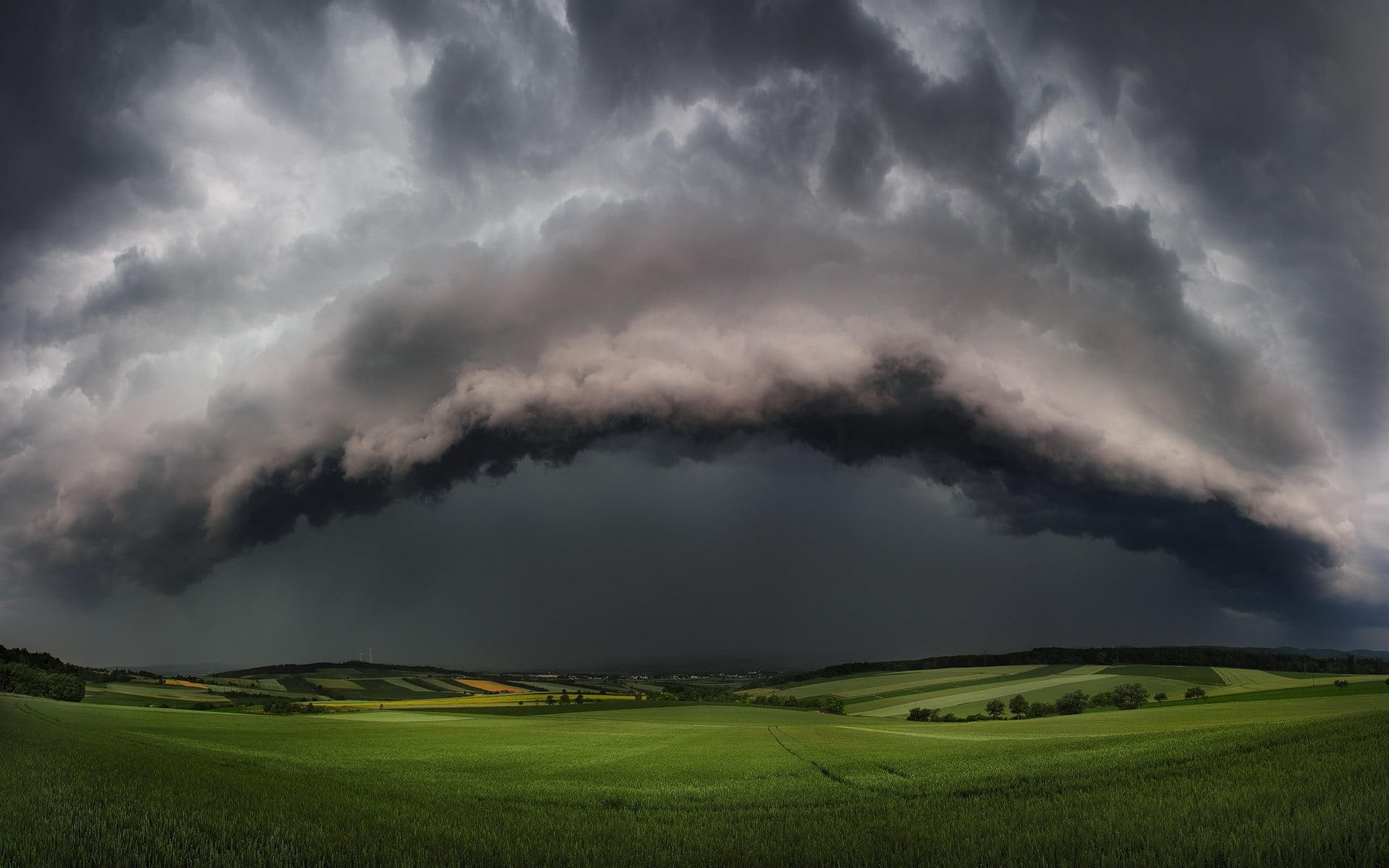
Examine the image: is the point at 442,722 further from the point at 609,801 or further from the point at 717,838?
the point at 717,838

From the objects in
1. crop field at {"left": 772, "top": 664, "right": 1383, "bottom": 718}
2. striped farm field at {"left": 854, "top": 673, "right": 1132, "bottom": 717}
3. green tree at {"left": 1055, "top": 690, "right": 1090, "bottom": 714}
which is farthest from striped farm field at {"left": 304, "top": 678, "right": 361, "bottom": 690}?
green tree at {"left": 1055, "top": 690, "right": 1090, "bottom": 714}

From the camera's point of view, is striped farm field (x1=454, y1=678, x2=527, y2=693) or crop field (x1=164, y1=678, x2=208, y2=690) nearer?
crop field (x1=164, y1=678, x2=208, y2=690)

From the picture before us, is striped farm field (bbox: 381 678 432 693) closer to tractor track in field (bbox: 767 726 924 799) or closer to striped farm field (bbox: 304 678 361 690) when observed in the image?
striped farm field (bbox: 304 678 361 690)

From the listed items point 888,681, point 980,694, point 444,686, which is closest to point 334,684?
point 444,686

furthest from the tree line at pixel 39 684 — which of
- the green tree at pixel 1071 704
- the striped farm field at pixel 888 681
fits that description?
the green tree at pixel 1071 704

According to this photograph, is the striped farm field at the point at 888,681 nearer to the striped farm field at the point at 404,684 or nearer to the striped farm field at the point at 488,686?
the striped farm field at the point at 488,686

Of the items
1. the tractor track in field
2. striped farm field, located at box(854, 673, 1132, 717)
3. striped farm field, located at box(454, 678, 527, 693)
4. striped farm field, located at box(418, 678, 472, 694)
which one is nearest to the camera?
the tractor track in field
